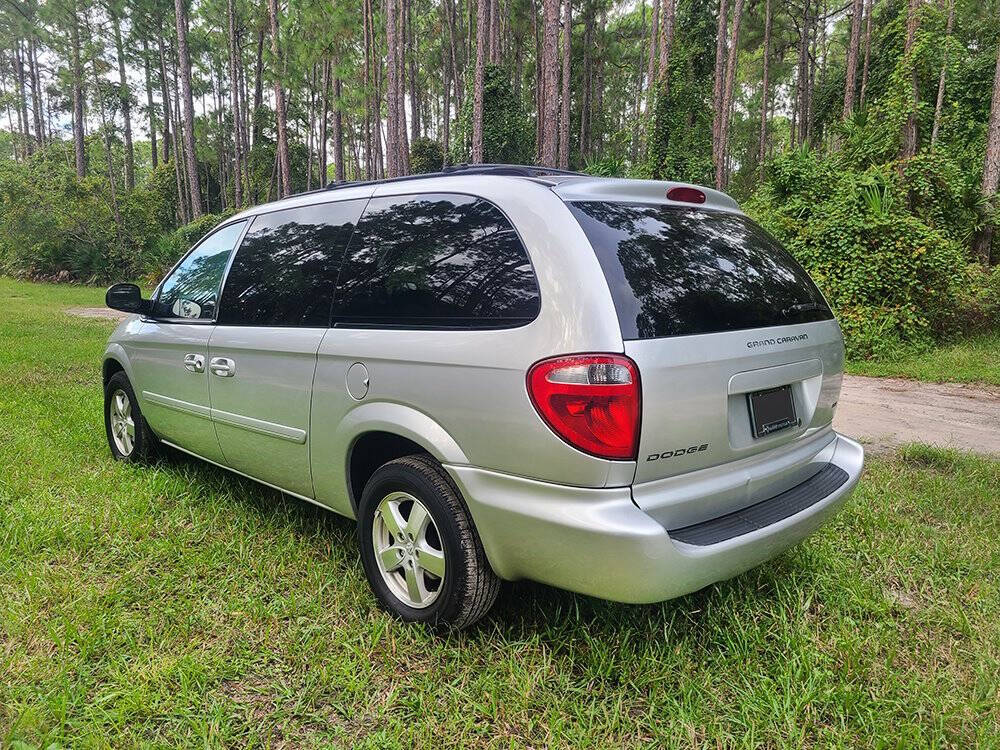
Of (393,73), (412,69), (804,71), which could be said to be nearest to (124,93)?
(412,69)

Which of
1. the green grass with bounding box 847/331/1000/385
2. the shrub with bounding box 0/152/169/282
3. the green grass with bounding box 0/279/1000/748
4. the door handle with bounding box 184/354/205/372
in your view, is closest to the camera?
the green grass with bounding box 0/279/1000/748

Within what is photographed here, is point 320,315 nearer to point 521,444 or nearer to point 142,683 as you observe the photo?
point 521,444

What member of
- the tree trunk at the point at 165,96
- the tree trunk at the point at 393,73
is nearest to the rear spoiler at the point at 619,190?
the tree trunk at the point at 393,73

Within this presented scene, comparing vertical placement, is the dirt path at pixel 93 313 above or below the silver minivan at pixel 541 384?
below

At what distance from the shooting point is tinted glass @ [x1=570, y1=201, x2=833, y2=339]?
6.48 feet

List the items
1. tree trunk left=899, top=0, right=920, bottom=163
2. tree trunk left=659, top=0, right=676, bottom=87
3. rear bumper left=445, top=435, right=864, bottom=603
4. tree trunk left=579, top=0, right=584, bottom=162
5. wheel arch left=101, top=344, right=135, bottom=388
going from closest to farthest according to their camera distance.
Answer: rear bumper left=445, top=435, right=864, bottom=603 → wheel arch left=101, top=344, right=135, bottom=388 → tree trunk left=899, top=0, right=920, bottom=163 → tree trunk left=659, top=0, right=676, bottom=87 → tree trunk left=579, top=0, right=584, bottom=162

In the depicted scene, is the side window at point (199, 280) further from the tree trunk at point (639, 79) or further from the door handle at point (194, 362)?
the tree trunk at point (639, 79)

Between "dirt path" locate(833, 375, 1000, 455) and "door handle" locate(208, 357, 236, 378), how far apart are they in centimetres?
464

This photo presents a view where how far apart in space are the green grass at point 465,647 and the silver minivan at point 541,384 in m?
0.31

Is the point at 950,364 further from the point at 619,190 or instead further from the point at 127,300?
the point at 127,300

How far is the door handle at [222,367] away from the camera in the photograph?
122 inches

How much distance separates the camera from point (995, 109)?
11.1 meters

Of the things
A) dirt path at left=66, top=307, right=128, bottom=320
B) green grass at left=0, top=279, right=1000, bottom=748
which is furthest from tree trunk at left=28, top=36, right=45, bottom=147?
green grass at left=0, top=279, right=1000, bottom=748

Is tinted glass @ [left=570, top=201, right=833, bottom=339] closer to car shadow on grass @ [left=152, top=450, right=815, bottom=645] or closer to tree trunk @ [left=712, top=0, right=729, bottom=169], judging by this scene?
car shadow on grass @ [left=152, top=450, right=815, bottom=645]
